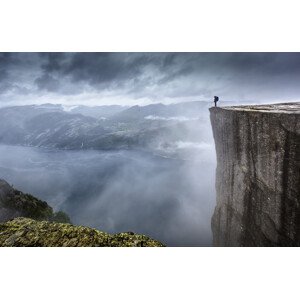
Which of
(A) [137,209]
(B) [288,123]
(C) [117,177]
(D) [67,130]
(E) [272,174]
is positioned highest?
(D) [67,130]

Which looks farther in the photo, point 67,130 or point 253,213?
point 67,130

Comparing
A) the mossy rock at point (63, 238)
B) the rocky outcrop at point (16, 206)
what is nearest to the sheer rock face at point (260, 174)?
the mossy rock at point (63, 238)

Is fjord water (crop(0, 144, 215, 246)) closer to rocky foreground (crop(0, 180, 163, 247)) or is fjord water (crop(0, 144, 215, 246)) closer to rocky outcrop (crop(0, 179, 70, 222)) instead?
rocky outcrop (crop(0, 179, 70, 222))

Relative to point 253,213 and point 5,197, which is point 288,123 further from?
point 5,197

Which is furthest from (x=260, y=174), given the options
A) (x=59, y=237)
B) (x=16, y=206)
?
(x=16, y=206)

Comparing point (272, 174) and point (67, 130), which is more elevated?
point (67, 130)

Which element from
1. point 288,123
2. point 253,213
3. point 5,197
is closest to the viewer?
point 288,123

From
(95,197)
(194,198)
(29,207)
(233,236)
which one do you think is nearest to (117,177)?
(95,197)

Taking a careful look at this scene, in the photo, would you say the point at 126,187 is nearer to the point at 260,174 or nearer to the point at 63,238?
the point at 260,174
